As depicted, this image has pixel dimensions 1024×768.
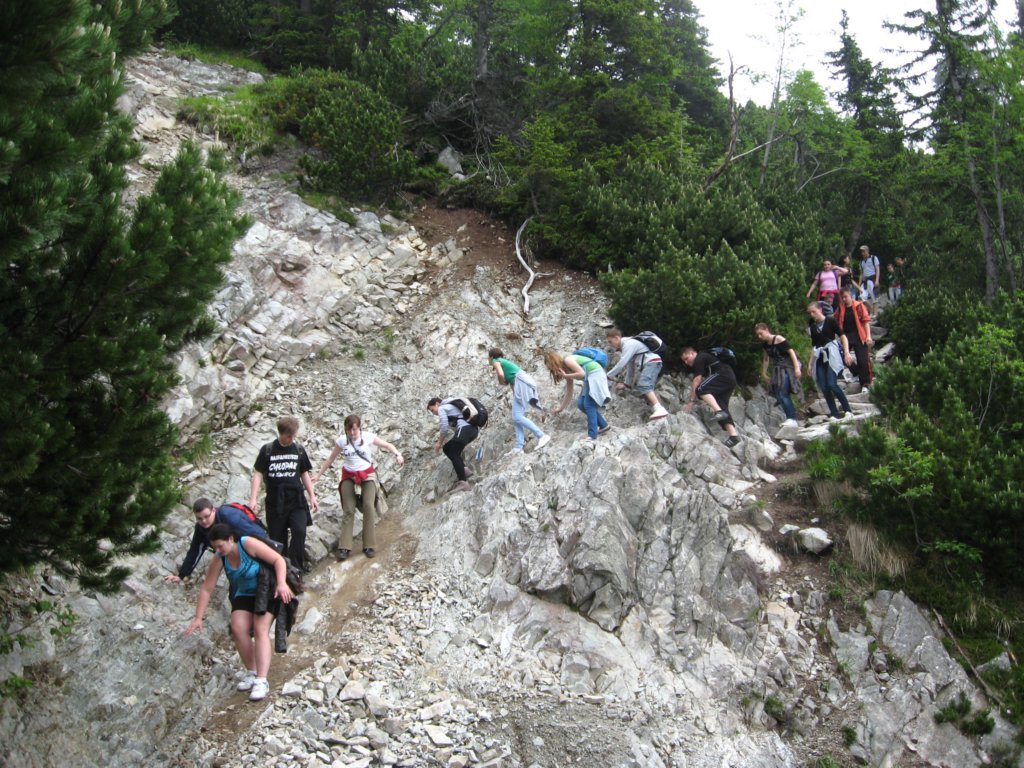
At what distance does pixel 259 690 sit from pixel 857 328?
10546 millimetres

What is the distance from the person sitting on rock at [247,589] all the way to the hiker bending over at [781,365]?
27.0 feet

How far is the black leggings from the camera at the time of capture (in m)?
10.4

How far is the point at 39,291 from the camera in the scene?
526cm

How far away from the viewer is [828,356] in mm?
11633

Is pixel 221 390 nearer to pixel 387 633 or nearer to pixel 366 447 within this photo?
pixel 366 447

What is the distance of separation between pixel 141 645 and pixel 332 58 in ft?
58.6

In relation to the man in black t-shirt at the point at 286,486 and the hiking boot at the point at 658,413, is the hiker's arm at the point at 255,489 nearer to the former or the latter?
the man in black t-shirt at the point at 286,486

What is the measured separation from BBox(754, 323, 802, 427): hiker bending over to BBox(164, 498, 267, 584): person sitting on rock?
8.15 metres

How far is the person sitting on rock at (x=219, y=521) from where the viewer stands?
6.82 meters

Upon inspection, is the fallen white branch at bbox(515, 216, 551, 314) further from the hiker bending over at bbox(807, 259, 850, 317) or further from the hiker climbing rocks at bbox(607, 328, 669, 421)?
the hiker bending over at bbox(807, 259, 850, 317)

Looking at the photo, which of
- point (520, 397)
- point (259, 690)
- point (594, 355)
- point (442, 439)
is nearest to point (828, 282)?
point (594, 355)

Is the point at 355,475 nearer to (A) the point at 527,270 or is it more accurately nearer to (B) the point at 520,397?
(B) the point at 520,397

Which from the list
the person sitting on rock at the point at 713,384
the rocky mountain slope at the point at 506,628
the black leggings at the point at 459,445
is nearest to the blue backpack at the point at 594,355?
the rocky mountain slope at the point at 506,628

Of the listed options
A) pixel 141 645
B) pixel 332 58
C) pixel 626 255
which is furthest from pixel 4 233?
pixel 332 58
